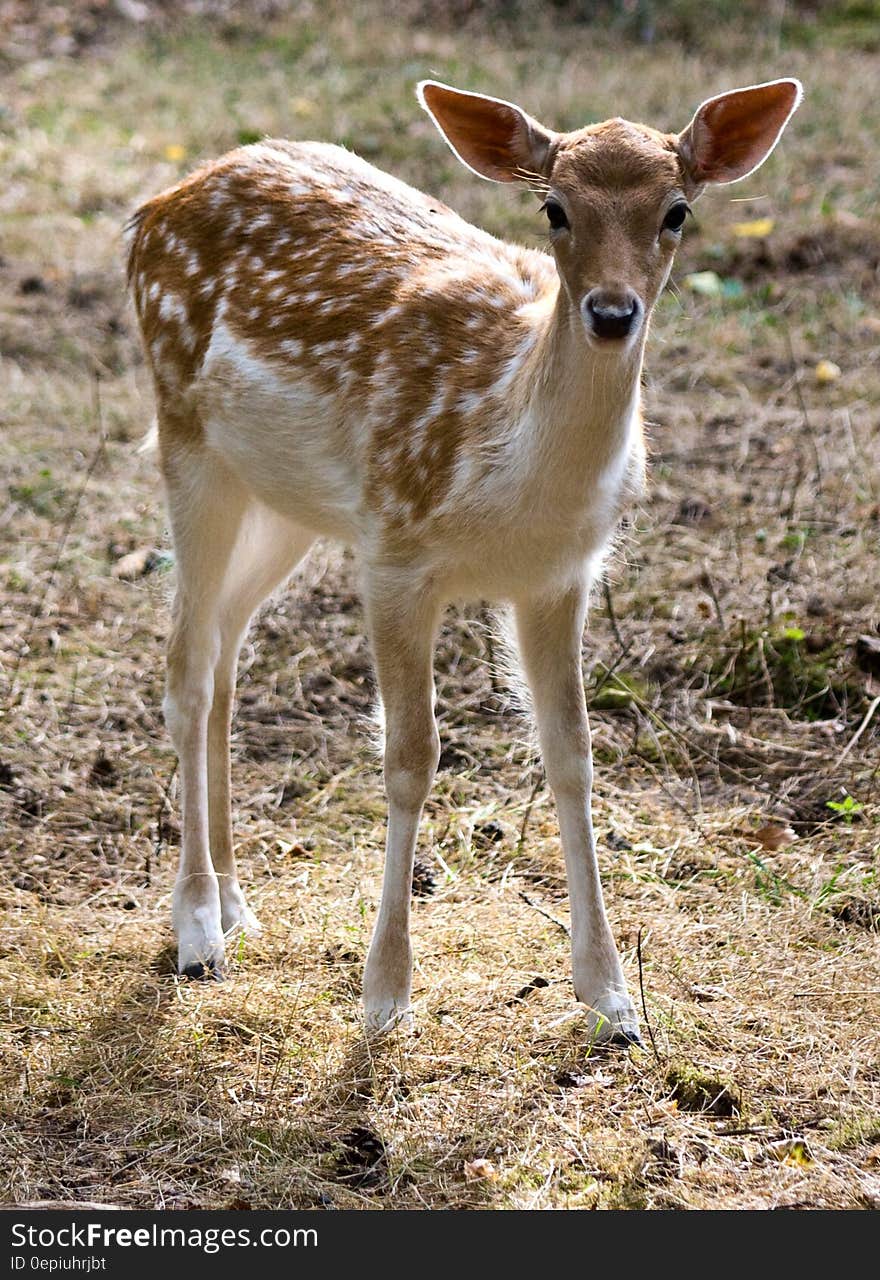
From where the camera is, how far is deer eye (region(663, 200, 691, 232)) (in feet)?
11.8

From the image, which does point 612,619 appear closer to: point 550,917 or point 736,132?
point 550,917

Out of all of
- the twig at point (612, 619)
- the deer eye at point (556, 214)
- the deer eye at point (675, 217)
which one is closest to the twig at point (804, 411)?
the twig at point (612, 619)

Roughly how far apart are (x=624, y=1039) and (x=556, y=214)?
2030 mm

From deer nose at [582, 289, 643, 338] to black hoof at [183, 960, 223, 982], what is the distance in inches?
85.6

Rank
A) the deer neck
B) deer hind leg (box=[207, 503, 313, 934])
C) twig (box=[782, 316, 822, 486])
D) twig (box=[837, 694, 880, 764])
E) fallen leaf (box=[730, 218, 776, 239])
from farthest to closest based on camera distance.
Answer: fallen leaf (box=[730, 218, 776, 239]) → twig (box=[782, 316, 822, 486]) → twig (box=[837, 694, 880, 764]) → deer hind leg (box=[207, 503, 313, 934]) → the deer neck

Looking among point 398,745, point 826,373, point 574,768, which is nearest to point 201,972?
point 398,745

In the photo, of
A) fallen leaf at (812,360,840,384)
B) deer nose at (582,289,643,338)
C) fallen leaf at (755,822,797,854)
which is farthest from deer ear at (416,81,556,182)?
fallen leaf at (812,360,840,384)

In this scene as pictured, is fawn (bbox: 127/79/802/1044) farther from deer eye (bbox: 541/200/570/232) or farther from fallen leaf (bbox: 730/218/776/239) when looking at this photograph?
fallen leaf (bbox: 730/218/776/239)

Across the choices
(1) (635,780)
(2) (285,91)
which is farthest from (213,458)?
(2) (285,91)

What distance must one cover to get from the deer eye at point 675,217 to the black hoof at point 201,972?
238cm

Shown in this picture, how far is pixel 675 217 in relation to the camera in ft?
11.8

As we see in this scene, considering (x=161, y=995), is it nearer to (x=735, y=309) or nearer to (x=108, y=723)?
(x=108, y=723)

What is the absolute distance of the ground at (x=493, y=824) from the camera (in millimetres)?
3719

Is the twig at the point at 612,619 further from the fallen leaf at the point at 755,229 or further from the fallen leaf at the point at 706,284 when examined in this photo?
the fallen leaf at the point at 755,229
